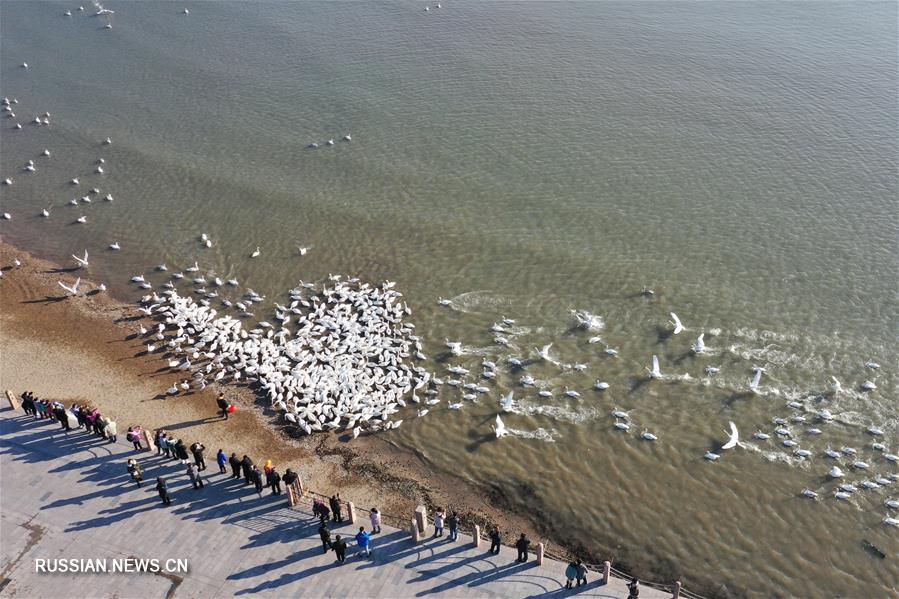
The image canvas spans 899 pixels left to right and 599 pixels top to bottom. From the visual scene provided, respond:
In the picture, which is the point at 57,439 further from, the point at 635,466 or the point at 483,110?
the point at 483,110

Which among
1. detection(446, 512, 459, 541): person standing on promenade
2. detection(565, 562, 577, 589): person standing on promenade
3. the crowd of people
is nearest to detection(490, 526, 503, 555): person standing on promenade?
the crowd of people

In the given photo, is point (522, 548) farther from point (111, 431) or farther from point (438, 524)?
point (111, 431)

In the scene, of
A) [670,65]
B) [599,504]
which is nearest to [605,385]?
[599,504]

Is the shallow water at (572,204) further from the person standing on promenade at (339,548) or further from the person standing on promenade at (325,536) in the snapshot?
the person standing on promenade at (339,548)

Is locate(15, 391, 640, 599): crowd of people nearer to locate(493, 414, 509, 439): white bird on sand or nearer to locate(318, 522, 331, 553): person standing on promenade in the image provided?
locate(318, 522, 331, 553): person standing on promenade

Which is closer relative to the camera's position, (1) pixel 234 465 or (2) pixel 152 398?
(1) pixel 234 465

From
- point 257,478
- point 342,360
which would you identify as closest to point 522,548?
point 257,478
